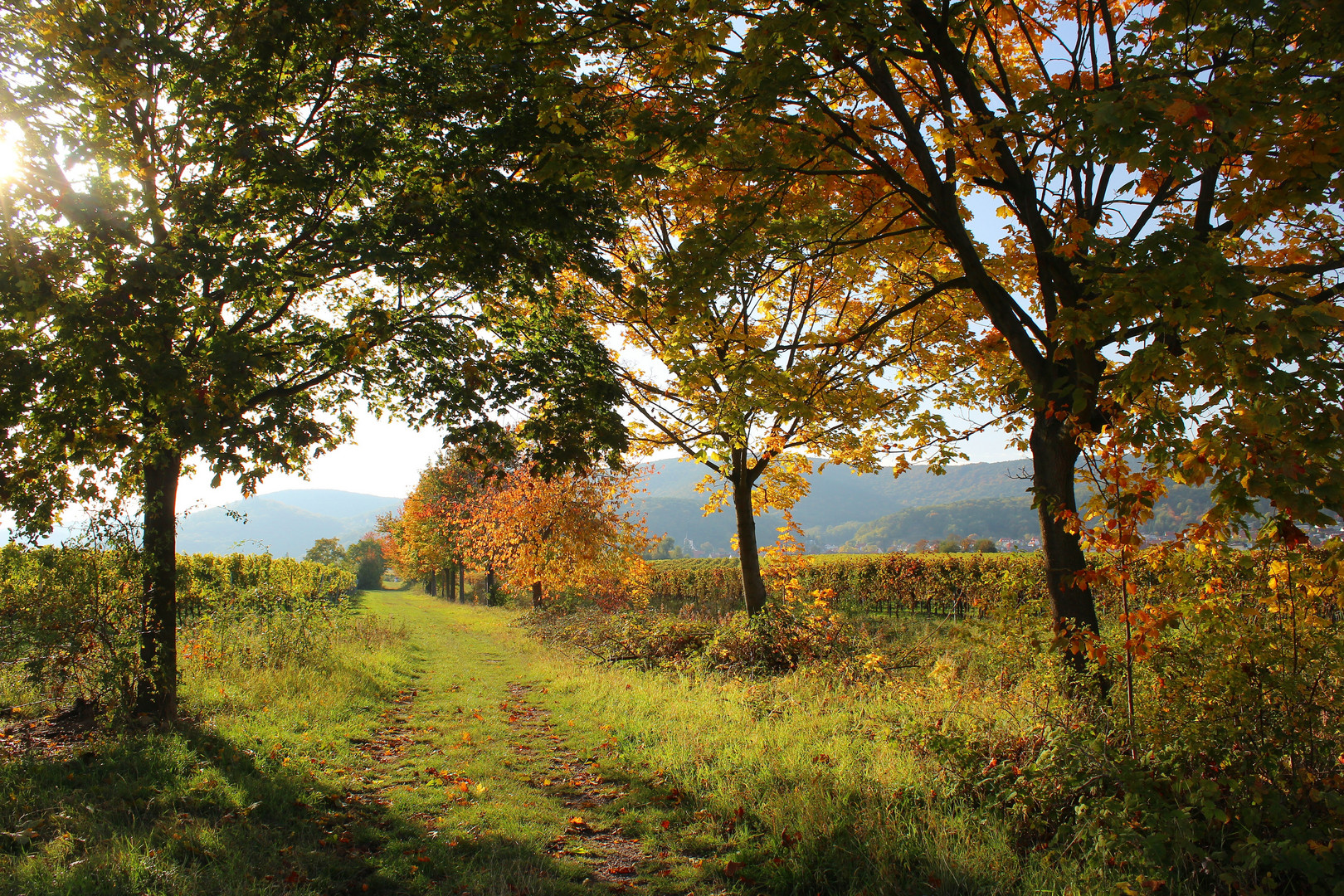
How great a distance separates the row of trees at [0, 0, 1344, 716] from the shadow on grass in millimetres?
1597

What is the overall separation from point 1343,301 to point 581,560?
662 inches

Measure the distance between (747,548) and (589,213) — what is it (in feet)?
23.8

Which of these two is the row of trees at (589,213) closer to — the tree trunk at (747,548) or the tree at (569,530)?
the tree trunk at (747,548)

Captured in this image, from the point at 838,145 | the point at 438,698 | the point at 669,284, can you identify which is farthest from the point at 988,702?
the point at 438,698

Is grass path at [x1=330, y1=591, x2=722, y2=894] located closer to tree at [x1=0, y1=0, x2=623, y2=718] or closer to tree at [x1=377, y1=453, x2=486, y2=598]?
tree at [x1=0, y1=0, x2=623, y2=718]

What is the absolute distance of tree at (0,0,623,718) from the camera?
16.8ft

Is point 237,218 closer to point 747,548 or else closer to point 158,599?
point 158,599

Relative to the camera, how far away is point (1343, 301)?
499 cm

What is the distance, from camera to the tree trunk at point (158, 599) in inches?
253

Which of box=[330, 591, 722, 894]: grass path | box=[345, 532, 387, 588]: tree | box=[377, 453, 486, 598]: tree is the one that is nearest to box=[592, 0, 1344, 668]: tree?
box=[330, 591, 722, 894]: grass path

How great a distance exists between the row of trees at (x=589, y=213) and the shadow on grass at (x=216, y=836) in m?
1.60

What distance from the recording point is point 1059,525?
18.4 ft

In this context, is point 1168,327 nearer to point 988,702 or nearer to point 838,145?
point 838,145

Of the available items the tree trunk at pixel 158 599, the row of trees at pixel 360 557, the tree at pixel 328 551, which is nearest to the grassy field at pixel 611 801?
the tree trunk at pixel 158 599
